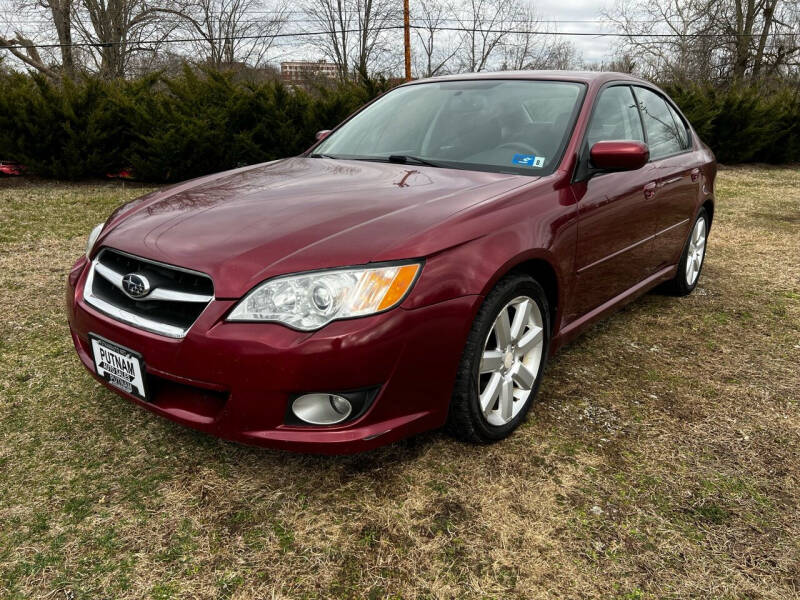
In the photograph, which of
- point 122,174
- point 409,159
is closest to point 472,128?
point 409,159

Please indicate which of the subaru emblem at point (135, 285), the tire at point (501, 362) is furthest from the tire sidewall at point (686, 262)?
the subaru emblem at point (135, 285)

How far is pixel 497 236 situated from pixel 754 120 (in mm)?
15206

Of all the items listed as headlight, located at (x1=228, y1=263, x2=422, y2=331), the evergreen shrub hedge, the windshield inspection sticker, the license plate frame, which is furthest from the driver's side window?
the evergreen shrub hedge

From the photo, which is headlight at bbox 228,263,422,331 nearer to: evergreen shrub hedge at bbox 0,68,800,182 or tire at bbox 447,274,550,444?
tire at bbox 447,274,550,444

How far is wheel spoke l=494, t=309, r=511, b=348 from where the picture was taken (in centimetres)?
221

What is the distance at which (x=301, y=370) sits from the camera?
69.2 inches

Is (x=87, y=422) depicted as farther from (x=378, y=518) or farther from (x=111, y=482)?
(x=378, y=518)

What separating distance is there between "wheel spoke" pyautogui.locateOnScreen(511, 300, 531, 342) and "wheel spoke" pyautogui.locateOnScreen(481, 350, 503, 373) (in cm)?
11

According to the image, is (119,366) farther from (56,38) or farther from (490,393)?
(56,38)

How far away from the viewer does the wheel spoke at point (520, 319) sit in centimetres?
232

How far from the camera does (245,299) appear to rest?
1.82 meters

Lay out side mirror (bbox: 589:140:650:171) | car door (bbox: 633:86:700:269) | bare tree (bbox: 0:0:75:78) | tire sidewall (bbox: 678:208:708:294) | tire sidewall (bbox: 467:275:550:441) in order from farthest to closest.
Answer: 1. bare tree (bbox: 0:0:75:78)
2. tire sidewall (bbox: 678:208:708:294)
3. car door (bbox: 633:86:700:269)
4. side mirror (bbox: 589:140:650:171)
5. tire sidewall (bbox: 467:275:550:441)

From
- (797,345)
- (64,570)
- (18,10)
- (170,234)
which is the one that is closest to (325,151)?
(170,234)

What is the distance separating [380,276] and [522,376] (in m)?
0.90
